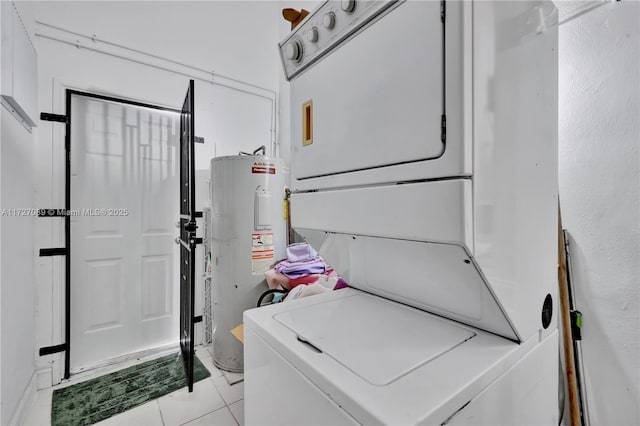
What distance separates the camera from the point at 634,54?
1.09 meters

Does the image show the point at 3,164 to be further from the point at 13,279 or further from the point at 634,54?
the point at 634,54

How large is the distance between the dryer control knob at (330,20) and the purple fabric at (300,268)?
64.6 inches

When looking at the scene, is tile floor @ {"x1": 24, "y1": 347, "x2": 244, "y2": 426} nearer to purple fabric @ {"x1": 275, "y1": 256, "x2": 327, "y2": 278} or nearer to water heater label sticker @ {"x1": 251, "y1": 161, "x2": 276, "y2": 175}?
purple fabric @ {"x1": 275, "y1": 256, "x2": 327, "y2": 278}

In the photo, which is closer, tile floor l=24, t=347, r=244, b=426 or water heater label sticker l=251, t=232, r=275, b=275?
tile floor l=24, t=347, r=244, b=426

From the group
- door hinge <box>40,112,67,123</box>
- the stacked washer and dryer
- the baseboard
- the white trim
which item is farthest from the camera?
the white trim

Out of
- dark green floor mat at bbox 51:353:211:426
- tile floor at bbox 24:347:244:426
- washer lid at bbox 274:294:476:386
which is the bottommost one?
tile floor at bbox 24:347:244:426

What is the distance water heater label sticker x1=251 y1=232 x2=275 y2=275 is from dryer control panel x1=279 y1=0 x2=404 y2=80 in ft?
4.79

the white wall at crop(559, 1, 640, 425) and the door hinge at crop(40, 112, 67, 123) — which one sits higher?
the door hinge at crop(40, 112, 67, 123)

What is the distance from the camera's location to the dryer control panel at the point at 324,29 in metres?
0.82

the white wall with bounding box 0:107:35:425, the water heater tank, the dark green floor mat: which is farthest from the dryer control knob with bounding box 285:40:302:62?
the dark green floor mat

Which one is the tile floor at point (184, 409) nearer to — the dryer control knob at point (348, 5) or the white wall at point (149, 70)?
the white wall at point (149, 70)

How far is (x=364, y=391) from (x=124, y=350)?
2.82 metres

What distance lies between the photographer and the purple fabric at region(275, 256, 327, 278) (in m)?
2.18

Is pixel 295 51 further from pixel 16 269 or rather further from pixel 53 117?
pixel 53 117
